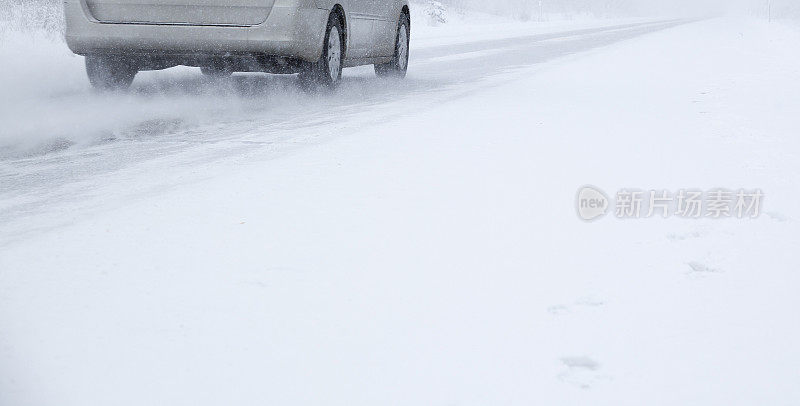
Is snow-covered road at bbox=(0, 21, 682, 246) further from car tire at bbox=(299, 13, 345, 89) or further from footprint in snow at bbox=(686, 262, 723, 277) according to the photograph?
footprint in snow at bbox=(686, 262, 723, 277)

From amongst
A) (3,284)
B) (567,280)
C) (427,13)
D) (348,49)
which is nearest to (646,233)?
(567,280)

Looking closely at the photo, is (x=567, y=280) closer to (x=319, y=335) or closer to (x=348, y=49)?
(x=319, y=335)

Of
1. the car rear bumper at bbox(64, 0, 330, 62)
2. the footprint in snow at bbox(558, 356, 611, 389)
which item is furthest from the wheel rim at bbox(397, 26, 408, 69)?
the footprint in snow at bbox(558, 356, 611, 389)

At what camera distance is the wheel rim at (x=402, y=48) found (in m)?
9.84

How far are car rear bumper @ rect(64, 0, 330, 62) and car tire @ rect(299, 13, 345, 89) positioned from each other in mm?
669

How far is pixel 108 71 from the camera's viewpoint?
7391 millimetres

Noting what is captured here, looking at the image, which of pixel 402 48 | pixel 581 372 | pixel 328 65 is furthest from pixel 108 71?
pixel 581 372

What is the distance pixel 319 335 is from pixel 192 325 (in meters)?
0.33

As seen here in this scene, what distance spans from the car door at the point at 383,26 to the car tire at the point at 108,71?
2454 millimetres

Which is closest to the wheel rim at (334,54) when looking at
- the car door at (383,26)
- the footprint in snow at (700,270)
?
the car door at (383,26)

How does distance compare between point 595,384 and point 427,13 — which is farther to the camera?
point 427,13

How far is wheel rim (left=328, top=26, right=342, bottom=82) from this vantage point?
300 inches

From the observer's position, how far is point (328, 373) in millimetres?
2018

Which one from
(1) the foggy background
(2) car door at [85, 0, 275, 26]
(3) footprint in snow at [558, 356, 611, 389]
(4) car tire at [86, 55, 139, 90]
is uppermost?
(2) car door at [85, 0, 275, 26]
